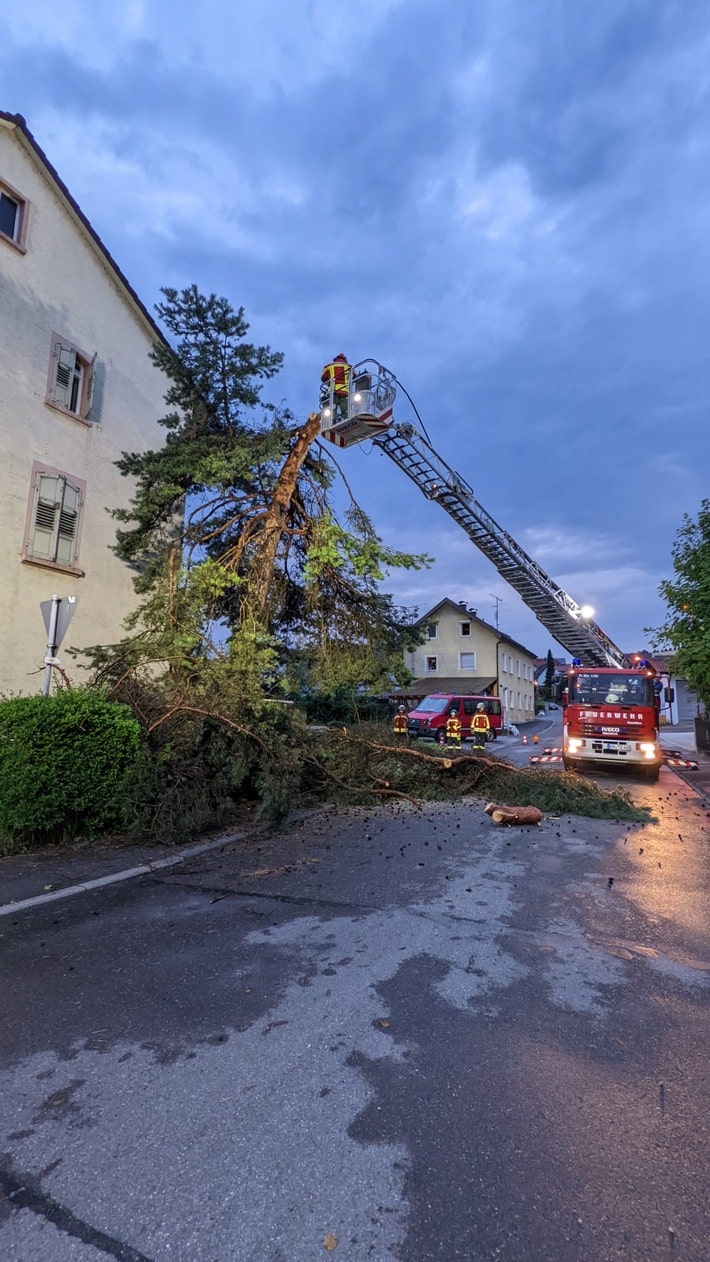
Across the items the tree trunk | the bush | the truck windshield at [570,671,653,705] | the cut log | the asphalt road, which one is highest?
the tree trunk

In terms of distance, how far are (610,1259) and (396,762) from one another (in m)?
8.68

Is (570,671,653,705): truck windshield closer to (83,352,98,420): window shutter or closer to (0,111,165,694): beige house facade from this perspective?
(0,111,165,694): beige house facade

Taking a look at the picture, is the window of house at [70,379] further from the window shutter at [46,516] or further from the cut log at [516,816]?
the cut log at [516,816]

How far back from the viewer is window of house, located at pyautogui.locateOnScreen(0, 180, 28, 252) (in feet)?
38.1

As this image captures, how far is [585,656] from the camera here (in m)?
24.2

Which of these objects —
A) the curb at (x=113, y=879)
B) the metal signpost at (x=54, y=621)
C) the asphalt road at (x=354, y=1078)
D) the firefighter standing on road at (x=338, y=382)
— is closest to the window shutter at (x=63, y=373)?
the firefighter standing on road at (x=338, y=382)

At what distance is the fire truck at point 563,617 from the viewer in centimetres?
1185

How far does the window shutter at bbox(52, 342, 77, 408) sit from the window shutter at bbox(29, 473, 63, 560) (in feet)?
5.85

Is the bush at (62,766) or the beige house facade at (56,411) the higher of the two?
the beige house facade at (56,411)

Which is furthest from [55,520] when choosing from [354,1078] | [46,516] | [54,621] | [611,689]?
[611,689]

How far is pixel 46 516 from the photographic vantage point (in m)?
11.8

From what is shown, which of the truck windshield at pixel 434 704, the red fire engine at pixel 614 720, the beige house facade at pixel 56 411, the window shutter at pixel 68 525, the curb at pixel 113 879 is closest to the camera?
the curb at pixel 113 879

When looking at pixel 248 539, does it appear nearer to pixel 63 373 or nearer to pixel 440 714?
pixel 63 373

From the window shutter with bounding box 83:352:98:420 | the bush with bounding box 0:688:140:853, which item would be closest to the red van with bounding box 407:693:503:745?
the window shutter with bounding box 83:352:98:420
